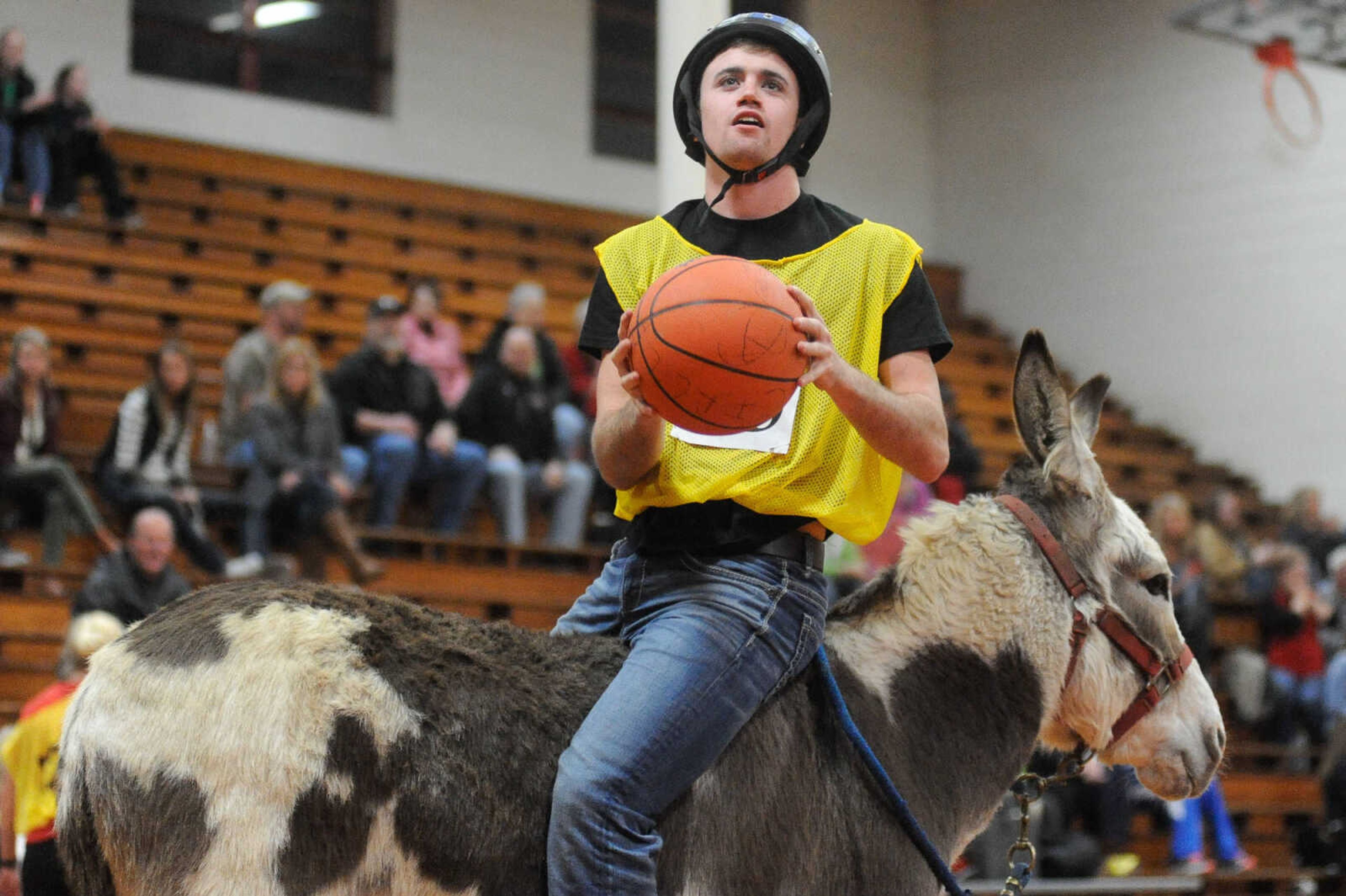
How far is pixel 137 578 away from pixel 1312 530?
37.3 feet

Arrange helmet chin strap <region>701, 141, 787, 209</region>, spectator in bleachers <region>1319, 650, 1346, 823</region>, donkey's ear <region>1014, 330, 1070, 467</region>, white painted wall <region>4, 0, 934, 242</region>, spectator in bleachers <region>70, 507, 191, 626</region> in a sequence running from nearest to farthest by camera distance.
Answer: helmet chin strap <region>701, 141, 787, 209</region> → donkey's ear <region>1014, 330, 1070, 467</region> → spectator in bleachers <region>70, 507, 191, 626</region> → spectator in bleachers <region>1319, 650, 1346, 823</region> → white painted wall <region>4, 0, 934, 242</region>

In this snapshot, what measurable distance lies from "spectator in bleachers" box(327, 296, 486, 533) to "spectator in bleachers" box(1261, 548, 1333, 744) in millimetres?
7129

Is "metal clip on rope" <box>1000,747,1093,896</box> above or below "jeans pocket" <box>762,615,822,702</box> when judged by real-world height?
below

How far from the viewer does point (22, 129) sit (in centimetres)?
1298

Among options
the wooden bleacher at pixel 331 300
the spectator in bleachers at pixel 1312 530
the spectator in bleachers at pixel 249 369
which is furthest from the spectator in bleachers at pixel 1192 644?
the spectator in bleachers at pixel 249 369

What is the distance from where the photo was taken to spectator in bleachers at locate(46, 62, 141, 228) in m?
13.0

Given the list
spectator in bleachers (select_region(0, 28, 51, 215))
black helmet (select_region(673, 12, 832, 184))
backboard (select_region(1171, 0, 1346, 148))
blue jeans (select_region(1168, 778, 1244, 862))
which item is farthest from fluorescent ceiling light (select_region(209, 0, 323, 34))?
black helmet (select_region(673, 12, 832, 184))

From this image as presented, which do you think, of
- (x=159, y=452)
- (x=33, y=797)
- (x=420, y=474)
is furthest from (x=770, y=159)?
(x=420, y=474)

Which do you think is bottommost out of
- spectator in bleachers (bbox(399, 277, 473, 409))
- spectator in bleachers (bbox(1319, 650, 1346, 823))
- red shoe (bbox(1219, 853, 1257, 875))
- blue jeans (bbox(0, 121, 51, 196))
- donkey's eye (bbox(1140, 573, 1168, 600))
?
A: red shoe (bbox(1219, 853, 1257, 875))

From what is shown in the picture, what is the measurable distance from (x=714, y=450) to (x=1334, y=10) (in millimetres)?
13839

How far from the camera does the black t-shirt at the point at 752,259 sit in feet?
9.71

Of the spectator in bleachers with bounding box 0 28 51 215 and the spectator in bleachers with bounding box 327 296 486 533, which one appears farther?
the spectator in bleachers with bounding box 0 28 51 215

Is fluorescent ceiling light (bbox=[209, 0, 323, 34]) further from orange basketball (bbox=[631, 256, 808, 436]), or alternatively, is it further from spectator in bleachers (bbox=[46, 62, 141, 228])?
orange basketball (bbox=[631, 256, 808, 436])

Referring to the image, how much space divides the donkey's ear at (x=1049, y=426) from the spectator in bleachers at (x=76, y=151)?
11.8 meters
